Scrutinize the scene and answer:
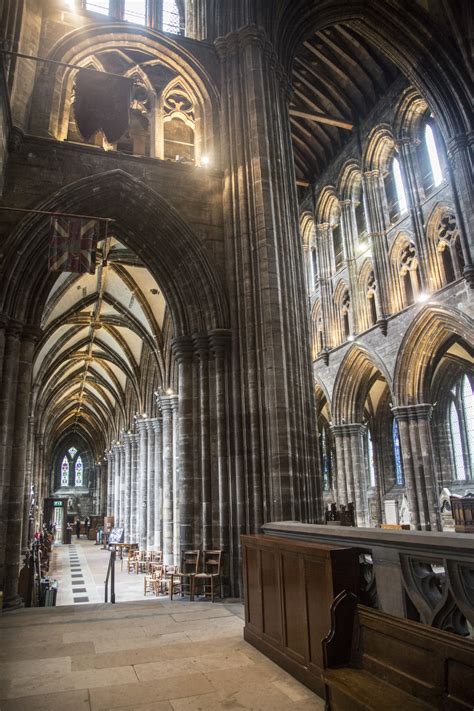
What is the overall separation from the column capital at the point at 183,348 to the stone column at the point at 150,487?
10174 millimetres

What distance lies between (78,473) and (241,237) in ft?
141

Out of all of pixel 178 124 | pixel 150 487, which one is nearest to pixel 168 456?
pixel 150 487

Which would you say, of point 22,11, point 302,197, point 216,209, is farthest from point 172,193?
point 302,197

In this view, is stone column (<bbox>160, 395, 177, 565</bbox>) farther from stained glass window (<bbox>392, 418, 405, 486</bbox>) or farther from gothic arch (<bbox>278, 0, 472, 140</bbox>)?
stained glass window (<bbox>392, 418, 405, 486</bbox>)

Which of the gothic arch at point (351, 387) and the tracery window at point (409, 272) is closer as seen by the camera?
the tracery window at point (409, 272)

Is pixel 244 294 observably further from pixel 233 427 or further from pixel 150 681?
pixel 150 681

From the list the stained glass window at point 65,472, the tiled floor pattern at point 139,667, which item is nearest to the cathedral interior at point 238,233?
the tiled floor pattern at point 139,667

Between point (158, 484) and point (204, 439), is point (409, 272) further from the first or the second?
point (158, 484)

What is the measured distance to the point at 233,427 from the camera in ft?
32.5

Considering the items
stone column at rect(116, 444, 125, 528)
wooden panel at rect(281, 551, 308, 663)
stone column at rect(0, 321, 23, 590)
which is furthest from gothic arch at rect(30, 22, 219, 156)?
stone column at rect(116, 444, 125, 528)

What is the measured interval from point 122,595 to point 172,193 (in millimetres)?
9182

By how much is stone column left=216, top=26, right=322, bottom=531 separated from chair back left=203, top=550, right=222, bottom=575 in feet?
2.73

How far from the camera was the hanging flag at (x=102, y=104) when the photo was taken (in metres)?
10.2

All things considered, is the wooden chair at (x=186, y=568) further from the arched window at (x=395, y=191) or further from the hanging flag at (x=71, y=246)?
the arched window at (x=395, y=191)
